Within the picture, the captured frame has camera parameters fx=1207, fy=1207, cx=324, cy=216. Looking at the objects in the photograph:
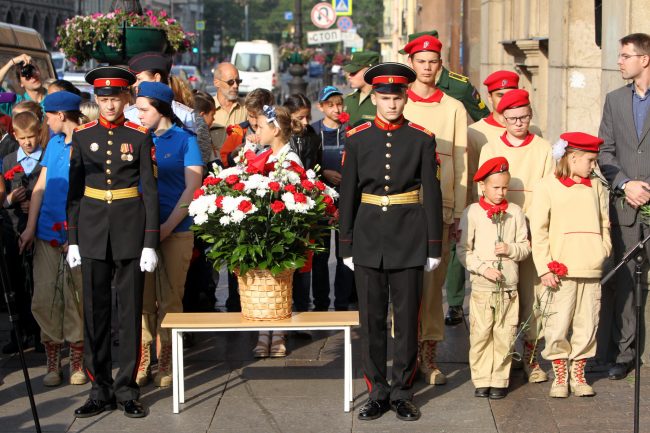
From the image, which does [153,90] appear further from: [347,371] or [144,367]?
[347,371]

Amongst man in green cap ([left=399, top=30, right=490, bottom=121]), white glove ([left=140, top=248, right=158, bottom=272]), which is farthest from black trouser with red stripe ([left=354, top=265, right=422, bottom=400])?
man in green cap ([left=399, top=30, right=490, bottom=121])

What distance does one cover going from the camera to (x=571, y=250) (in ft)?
23.8

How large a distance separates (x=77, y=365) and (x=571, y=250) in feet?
10.5

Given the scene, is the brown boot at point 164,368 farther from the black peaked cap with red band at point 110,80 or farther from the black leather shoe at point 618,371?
the black leather shoe at point 618,371

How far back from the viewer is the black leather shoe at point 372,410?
6.88m

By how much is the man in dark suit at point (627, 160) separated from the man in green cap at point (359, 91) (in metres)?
2.20

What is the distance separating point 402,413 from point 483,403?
60 centimetres

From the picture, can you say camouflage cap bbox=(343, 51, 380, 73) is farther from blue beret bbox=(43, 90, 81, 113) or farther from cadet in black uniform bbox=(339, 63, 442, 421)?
cadet in black uniform bbox=(339, 63, 442, 421)

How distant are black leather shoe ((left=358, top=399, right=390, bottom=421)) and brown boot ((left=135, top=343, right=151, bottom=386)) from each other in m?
1.55

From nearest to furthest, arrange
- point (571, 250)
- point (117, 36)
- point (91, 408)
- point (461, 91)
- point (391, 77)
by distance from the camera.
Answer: point (391, 77) → point (91, 408) → point (571, 250) → point (461, 91) → point (117, 36)

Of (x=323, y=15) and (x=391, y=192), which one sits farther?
(x=323, y=15)

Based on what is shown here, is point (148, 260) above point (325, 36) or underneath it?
underneath

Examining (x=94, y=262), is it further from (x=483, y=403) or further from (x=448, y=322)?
(x=448, y=322)

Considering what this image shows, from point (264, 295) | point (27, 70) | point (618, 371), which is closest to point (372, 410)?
point (264, 295)
